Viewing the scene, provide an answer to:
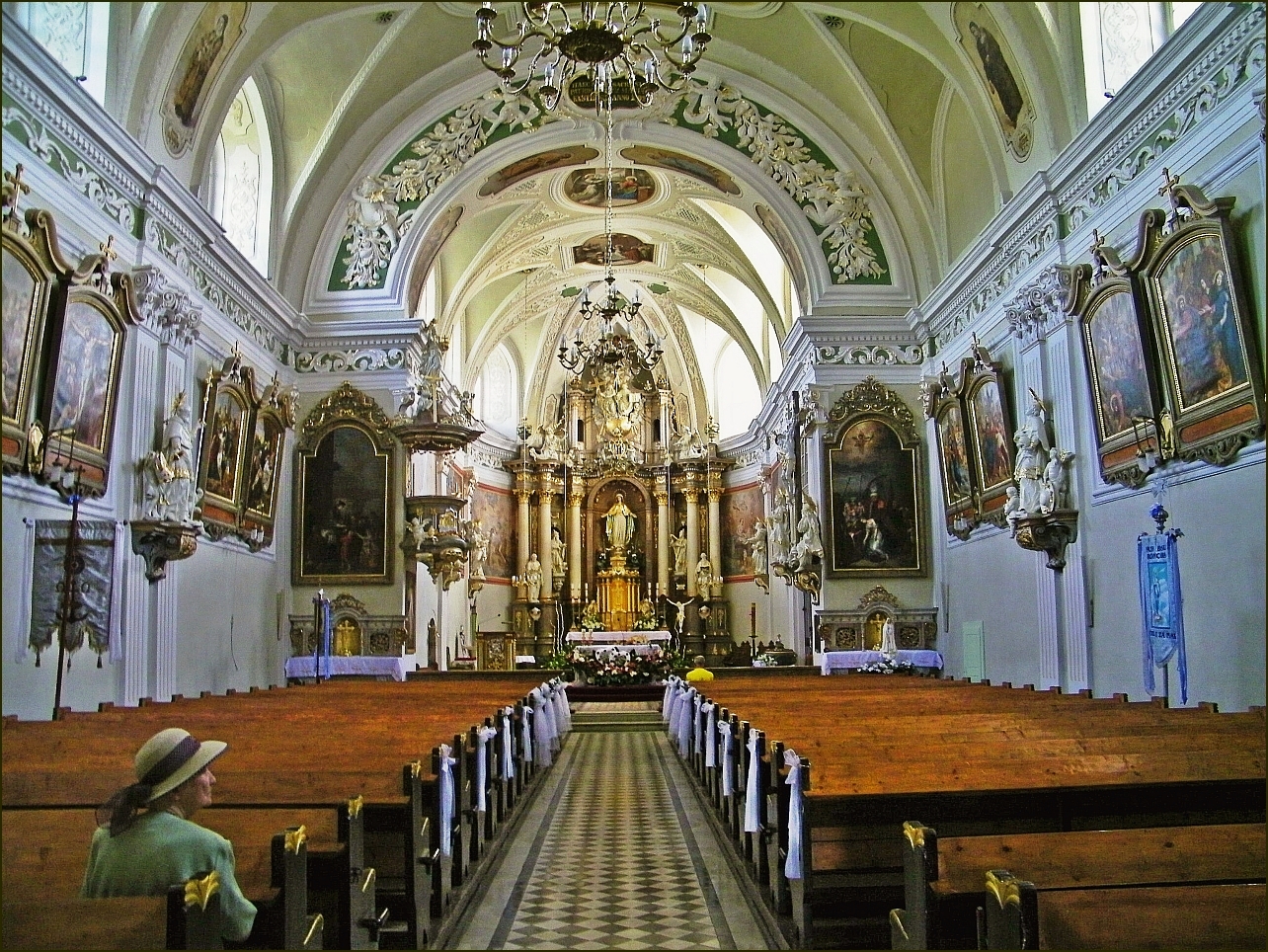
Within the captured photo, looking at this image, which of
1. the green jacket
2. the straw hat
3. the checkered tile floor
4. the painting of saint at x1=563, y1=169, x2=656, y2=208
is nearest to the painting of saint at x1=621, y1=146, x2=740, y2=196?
the painting of saint at x1=563, y1=169, x2=656, y2=208

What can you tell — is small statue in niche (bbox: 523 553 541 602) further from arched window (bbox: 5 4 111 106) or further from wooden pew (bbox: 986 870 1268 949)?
wooden pew (bbox: 986 870 1268 949)

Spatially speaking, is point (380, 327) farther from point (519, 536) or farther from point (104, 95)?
point (519, 536)

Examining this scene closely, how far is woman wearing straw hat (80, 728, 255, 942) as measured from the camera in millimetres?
2957

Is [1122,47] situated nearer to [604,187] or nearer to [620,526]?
[604,187]

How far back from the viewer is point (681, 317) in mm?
28281

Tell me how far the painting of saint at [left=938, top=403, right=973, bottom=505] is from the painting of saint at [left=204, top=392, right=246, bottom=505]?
9.59 metres

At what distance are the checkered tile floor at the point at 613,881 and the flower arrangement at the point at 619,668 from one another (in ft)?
26.2

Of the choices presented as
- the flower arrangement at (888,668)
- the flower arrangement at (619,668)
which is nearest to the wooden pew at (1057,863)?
the flower arrangement at (888,668)

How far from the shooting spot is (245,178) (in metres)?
15.0

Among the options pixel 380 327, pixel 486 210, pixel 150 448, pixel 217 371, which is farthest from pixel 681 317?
pixel 150 448

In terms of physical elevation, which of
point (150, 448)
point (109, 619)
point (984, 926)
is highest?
point (150, 448)

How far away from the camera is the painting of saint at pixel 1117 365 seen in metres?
9.36

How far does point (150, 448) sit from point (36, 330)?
3.30 metres

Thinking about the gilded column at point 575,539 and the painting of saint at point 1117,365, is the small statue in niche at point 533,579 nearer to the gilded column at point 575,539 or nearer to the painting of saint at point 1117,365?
the gilded column at point 575,539
